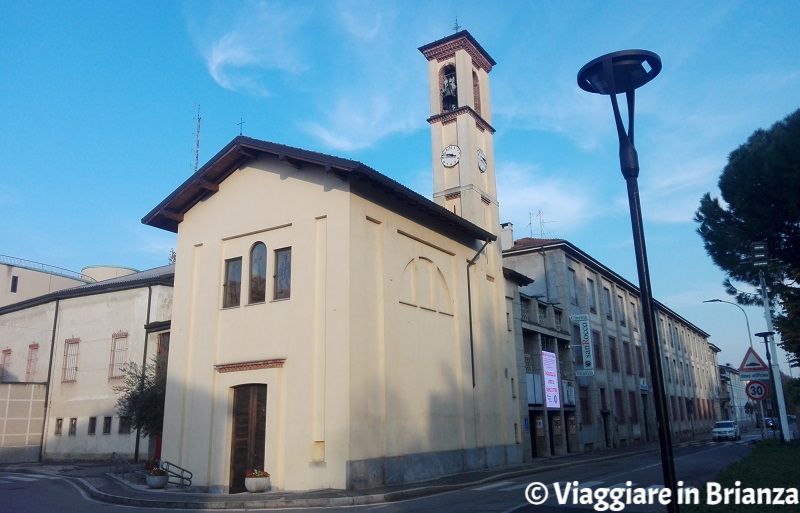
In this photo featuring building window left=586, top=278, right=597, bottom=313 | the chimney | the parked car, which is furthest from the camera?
the parked car

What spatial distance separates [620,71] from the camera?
6.61 m

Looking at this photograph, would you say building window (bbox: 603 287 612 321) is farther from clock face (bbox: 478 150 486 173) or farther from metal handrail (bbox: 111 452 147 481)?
metal handrail (bbox: 111 452 147 481)

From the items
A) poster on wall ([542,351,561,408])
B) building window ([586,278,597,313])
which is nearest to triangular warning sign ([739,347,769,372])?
poster on wall ([542,351,561,408])

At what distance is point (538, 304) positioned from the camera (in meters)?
31.0

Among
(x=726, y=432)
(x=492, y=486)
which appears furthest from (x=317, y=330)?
(x=726, y=432)

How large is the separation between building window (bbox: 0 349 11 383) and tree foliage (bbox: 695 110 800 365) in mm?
33152

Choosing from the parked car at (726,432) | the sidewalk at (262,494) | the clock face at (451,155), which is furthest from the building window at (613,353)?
the sidewalk at (262,494)

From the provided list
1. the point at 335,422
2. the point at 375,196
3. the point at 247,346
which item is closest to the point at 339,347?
the point at 335,422

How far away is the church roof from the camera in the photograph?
1703 cm

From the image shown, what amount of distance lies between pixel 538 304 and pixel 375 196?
15533 mm

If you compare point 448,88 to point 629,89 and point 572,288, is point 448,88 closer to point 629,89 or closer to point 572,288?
point 572,288

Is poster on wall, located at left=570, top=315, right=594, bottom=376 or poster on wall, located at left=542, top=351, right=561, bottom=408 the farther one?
poster on wall, located at left=570, top=315, right=594, bottom=376

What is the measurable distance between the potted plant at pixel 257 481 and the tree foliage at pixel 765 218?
17.3 metres

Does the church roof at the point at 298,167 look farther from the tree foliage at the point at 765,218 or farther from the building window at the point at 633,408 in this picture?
the building window at the point at 633,408
